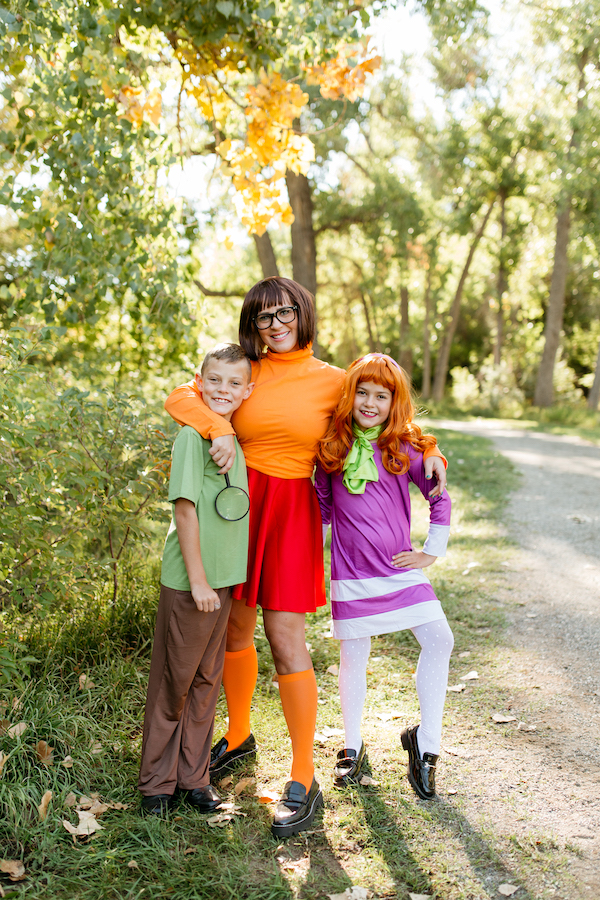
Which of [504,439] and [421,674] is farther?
[504,439]

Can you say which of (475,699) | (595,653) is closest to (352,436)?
(475,699)

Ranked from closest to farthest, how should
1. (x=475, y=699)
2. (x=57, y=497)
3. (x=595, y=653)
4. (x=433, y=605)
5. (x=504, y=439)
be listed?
(x=433, y=605) < (x=57, y=497) < (x=475, y=699) < (x=595, y=653) < (x=504, y=439)

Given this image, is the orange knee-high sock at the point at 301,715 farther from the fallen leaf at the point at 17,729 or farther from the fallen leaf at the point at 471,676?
the fallen leaf at the point at 471,676

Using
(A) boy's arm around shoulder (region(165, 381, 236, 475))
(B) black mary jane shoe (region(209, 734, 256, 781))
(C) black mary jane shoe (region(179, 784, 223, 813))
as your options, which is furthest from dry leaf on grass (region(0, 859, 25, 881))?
(A) boy's arm around shoulder (region(165, 381, 236, 475))

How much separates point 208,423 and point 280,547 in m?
0.53

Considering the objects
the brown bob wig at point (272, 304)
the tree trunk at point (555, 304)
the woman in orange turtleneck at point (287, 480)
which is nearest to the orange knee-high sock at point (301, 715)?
the woman in orange turtleneck at point (287, 480)

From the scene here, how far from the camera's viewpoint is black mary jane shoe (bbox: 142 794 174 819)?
2271mm

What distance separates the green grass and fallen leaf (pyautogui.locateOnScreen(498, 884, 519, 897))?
0.02 meters

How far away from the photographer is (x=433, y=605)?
7.98ft

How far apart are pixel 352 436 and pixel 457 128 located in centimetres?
1862

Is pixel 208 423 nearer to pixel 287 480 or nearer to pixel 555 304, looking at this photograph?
pixel 287 480

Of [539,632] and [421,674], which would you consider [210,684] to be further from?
[539,632]

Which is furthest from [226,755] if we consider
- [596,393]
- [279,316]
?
[596,393]

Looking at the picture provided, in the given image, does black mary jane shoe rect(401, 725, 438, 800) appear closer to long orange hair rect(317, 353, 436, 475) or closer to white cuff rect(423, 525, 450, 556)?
white cuff rect(423, 525, 450, 556)
